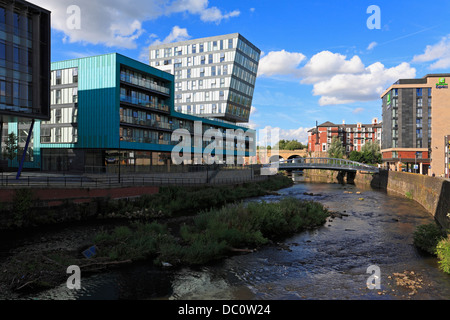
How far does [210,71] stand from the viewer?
71.2 meters

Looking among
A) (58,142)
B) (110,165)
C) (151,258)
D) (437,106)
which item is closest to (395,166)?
(437,106)

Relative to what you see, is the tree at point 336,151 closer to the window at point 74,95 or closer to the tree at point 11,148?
the window at point 74,95

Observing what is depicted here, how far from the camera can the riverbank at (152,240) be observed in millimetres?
13279

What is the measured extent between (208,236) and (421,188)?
30818 mm

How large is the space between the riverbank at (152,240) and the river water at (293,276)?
2.80ft

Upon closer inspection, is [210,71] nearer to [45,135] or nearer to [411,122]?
[45,135]

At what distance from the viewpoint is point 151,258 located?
Answer: 15.9 m

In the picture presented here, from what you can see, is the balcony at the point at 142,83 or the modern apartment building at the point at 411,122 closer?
the balcony at the point at 142,83

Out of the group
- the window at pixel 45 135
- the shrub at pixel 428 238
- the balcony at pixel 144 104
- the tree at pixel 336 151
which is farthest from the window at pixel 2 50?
the tree at pixel 336 151

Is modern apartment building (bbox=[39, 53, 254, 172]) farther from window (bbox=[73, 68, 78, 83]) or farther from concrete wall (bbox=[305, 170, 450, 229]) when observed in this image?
concrete wall (bbox=[305, 170, 450, 229])

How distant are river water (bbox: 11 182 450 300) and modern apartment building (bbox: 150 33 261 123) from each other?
178 ft

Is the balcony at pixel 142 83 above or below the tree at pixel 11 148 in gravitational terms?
above

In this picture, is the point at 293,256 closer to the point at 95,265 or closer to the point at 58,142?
the point at 95,265

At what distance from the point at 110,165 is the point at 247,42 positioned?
4601cm
